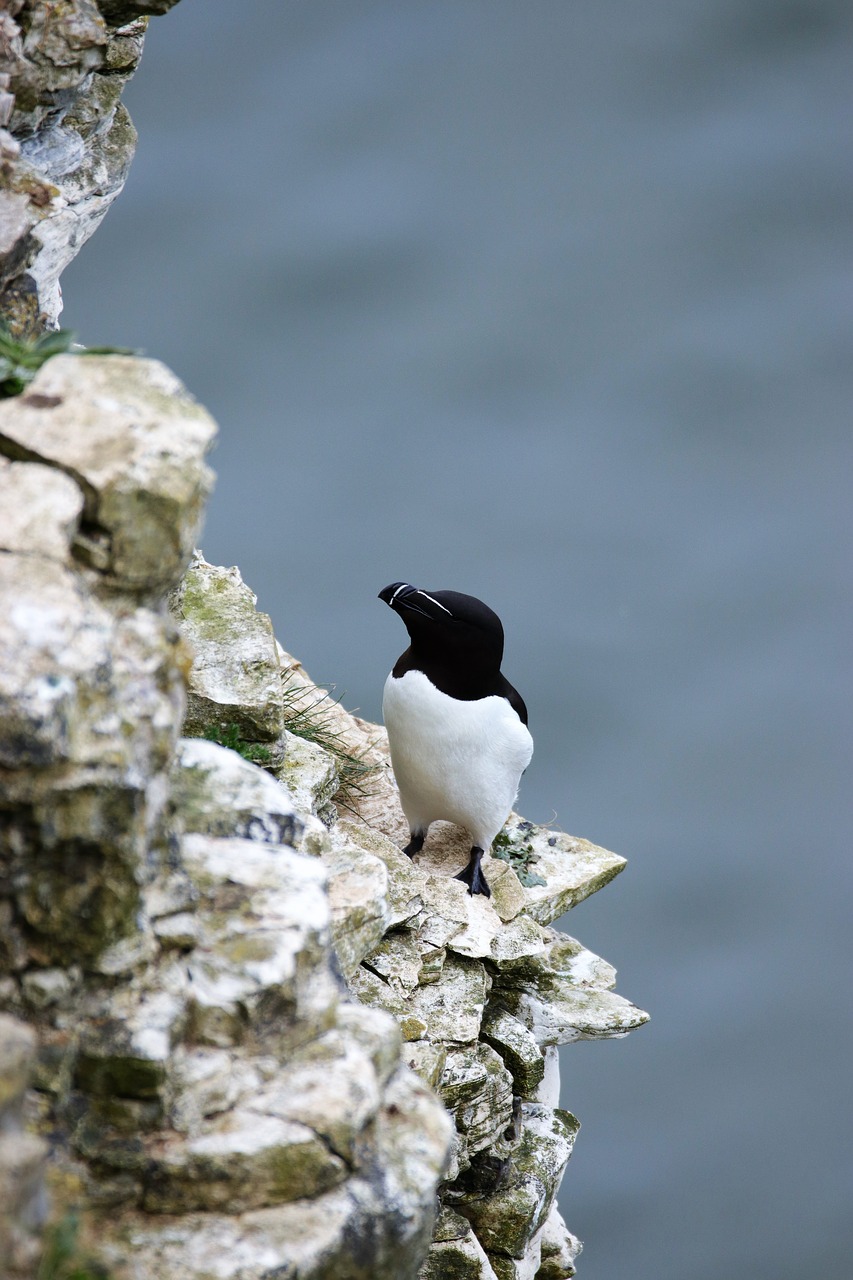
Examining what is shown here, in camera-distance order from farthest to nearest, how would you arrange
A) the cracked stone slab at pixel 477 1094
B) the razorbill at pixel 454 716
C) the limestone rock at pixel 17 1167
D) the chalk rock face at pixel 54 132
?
the razorbill at pixel 454 716
the cracked stone slab at pixel 477 1094
the chalk rock face at pixel 54 132
the limestone rock at pixel 17 1167

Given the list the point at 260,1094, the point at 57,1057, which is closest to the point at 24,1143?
the point at 57,1057

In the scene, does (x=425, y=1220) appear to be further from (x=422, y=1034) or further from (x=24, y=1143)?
(x=422, y=1034)

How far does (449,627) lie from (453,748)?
2.20 ft

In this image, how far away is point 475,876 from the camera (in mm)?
7164

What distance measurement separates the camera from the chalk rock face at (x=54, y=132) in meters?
4.72

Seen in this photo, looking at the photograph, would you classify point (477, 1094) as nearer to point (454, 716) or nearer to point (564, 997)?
point (564, 997)

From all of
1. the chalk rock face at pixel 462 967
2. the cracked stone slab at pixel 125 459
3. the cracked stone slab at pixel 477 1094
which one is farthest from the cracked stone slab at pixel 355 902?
the cracked stone slab at pixel 125 459

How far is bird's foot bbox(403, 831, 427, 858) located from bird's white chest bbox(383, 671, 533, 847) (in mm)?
316

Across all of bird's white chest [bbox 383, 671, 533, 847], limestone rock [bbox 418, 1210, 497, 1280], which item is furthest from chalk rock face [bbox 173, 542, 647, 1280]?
bird's white chest [bbox 383, 671, 533, 847]

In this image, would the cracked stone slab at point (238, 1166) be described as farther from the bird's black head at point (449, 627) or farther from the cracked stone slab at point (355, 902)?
the bird's black head at point (449, 627)

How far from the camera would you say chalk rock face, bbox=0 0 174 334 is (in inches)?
186

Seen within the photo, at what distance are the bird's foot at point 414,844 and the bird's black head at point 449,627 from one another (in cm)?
113

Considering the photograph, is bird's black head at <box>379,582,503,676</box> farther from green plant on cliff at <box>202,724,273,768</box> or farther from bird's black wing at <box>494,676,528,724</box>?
green plant on cliff at <box>202,724,273,768</box>

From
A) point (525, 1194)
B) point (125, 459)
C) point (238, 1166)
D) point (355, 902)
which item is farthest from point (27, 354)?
point (525, 1194)
